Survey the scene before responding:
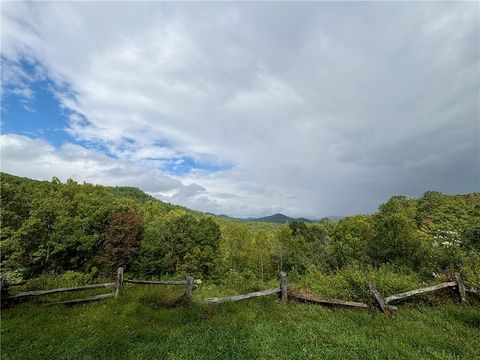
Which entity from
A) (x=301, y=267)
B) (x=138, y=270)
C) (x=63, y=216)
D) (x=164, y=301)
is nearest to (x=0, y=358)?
(x=164, y=301)

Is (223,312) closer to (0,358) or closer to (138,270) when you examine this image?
(0,358)

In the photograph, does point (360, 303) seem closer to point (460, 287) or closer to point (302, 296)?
point (302, 296)

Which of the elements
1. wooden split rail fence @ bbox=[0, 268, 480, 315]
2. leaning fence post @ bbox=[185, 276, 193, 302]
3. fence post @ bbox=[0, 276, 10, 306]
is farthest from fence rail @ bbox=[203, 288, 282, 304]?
fence post @ bbox=[0, 276, 10, 306]

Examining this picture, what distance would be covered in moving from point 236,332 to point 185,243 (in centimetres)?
3597

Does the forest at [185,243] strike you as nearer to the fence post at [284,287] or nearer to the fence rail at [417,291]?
the fence rail at [417,291]

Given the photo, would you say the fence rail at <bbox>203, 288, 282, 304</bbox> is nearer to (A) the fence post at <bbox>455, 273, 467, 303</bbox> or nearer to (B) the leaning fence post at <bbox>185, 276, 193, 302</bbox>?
(B) the leaning fence post at <bbox>185, 276, 193, 302</bbox>

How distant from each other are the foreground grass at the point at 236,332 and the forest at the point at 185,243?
222 cm

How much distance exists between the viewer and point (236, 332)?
744cm

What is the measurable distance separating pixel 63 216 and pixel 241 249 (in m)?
42.9

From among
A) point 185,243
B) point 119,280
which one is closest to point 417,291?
point 119,280

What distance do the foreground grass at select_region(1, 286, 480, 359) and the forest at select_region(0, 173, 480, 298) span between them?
222 centimetres

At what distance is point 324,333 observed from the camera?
282 inches

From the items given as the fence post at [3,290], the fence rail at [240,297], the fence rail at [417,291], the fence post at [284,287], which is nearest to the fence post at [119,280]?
the fence post at [3,290]

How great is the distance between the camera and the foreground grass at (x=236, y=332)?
6219 mm
